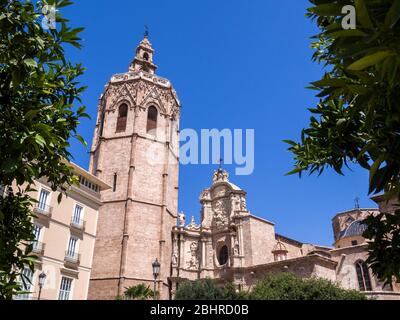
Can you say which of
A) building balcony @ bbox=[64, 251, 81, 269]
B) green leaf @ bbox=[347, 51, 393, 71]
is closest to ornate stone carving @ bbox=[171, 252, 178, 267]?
building balcony @ bbox=[64, 251, 81, 269]

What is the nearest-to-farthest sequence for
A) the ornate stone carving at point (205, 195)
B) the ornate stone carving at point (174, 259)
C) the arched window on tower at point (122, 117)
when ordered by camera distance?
the ornate stone carving at point (174, 259) < the arched window on tower at point (122, 117) < the ornate stone carving at point (205, 195)

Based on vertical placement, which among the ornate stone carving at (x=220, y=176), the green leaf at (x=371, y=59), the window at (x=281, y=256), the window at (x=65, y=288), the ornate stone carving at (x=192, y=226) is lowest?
the green leaf at (x=371, y=59)

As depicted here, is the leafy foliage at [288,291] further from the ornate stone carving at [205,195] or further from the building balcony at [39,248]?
the ornate stone carving at [205,195]

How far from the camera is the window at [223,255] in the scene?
124 feet

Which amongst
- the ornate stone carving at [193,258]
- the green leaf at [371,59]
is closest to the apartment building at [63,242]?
the ornate stone carving at [193,258]

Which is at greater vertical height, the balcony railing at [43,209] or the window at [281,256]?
the window at [281,256]

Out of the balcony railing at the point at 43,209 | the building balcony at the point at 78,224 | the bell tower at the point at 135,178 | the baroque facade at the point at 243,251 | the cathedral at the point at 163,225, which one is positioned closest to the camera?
the balcony railing at the point at 43,209

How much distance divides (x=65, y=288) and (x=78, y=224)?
4.30 metres

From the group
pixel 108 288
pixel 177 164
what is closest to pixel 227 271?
pixel 108 288

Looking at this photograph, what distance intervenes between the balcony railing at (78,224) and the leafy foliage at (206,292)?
31.6 feet

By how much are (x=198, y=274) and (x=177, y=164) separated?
13377mm

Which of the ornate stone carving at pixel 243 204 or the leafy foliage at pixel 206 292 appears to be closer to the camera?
the leafy foliage at pixel 206 292

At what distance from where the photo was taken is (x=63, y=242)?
23.4 metres
